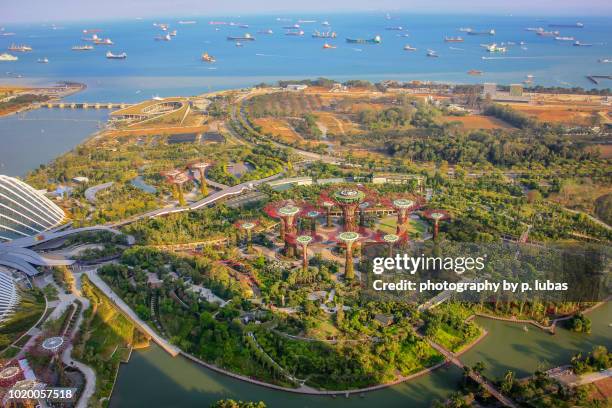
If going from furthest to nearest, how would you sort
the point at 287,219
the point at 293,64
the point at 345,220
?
the point at 293,64 → the point at 345,220 → the point at 287,219

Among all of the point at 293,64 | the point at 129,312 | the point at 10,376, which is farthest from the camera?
the point at 293,64

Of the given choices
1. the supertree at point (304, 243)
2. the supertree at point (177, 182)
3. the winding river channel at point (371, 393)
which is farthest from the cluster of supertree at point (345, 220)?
the winding river channel at point (371, 393)

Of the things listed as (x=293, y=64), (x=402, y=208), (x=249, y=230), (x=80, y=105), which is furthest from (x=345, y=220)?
(x=293, y=64)

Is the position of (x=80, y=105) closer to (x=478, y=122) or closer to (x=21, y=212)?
(x=21, y=212)

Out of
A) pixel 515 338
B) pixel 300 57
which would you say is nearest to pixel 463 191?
pixel 515 338

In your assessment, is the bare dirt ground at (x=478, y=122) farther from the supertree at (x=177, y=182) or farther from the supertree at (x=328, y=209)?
the supertree at (x=177, y=182)

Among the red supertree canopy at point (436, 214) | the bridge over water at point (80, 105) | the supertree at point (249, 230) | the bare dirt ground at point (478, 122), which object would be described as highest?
the bare dirt ground at point (478, 122)

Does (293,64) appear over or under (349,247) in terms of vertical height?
over
